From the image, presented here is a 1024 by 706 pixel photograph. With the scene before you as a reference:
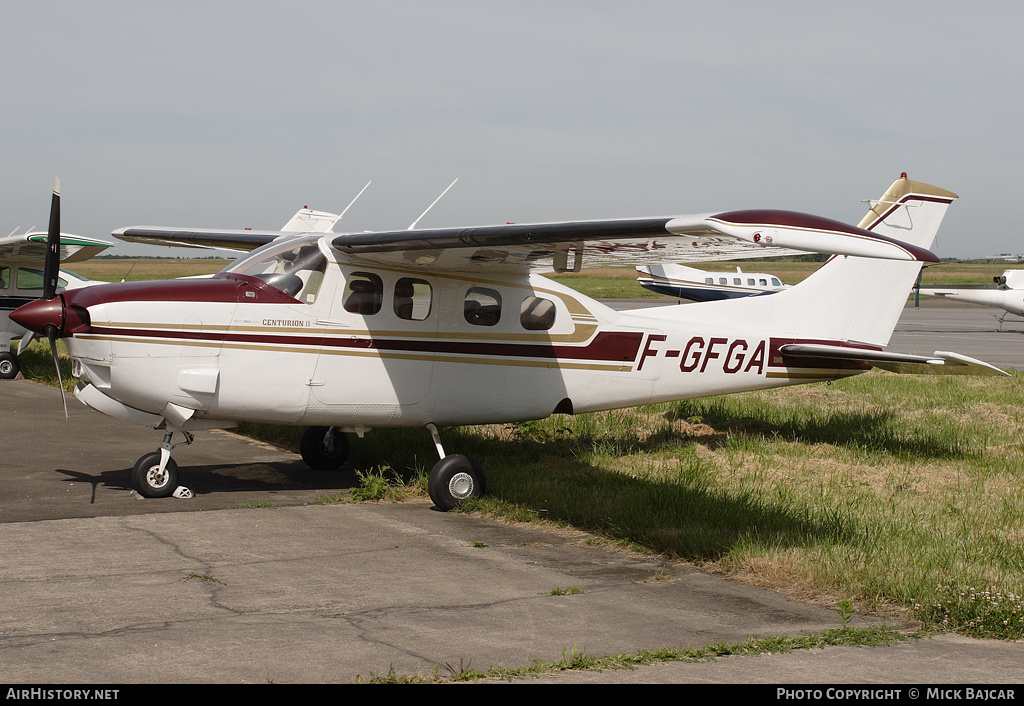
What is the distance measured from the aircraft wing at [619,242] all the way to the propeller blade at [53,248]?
2332 millimetres

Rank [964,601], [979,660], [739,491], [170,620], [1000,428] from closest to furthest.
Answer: [979,660] → [170,620] → [964,601] → [739,491] → [1000,428]

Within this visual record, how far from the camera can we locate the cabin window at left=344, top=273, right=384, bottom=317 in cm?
845

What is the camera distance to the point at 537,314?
927 centimetres

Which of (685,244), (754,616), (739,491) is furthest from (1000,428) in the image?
(754,616)

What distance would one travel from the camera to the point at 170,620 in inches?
195

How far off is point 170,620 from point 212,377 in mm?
3278

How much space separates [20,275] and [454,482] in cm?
1416

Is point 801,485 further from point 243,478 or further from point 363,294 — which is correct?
point 243,478

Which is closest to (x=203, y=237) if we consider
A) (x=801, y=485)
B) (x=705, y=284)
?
(x=801, y=485)

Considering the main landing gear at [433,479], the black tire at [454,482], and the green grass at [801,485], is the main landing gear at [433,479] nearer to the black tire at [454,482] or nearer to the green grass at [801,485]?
the black tire at [454,482]

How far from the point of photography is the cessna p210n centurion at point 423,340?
25.2 ft

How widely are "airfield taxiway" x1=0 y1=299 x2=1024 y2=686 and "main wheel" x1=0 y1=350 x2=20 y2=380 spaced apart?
33.8 ft

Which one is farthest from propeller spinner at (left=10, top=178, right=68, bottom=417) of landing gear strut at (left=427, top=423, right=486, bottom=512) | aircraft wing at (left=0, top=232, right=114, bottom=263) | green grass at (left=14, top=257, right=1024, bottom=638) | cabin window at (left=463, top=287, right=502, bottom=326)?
aircraft wing at (left=0, top=232, right=114, bottom=263)
